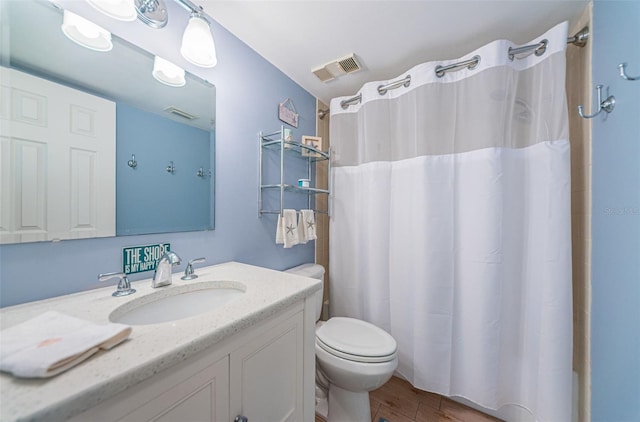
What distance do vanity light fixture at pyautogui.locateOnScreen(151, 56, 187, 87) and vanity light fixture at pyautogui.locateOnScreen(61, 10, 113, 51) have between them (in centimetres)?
14

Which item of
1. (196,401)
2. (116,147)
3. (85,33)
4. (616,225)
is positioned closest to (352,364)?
(196,401)

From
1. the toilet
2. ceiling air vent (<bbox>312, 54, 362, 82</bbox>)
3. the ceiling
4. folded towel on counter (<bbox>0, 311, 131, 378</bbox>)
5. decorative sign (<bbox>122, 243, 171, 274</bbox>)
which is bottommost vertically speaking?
the toilet

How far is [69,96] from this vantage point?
0.69m

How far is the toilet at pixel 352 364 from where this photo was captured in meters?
1.03

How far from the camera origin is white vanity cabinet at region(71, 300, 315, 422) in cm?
42

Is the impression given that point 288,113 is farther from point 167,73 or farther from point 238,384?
point 238,384

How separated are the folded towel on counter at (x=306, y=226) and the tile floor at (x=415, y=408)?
1043 mm

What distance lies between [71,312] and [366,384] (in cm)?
114

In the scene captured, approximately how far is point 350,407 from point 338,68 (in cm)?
196

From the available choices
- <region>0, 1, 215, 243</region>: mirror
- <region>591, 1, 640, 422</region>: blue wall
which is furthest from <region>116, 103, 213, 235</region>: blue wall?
Result: <region>591, 1, 640, 422</region>: blue wall

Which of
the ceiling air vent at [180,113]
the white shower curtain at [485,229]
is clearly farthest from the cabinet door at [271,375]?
the ceiling air vent at [180,113]

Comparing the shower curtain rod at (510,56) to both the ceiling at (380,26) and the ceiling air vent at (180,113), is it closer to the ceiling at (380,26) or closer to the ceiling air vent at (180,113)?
the ceiling at (380,26)

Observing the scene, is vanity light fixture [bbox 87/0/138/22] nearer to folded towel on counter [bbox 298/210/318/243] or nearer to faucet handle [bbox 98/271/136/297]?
faucet handle [bbox 98/271/136/297]

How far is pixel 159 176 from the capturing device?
91 cm
